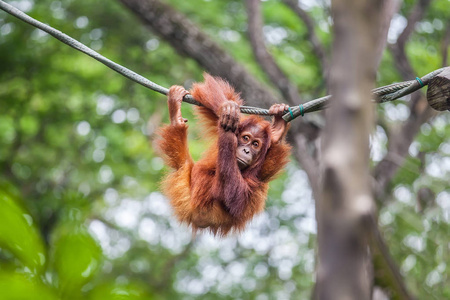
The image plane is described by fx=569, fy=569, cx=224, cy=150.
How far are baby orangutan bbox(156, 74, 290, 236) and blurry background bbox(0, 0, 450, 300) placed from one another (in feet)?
9.26

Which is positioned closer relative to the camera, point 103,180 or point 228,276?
point 103,180

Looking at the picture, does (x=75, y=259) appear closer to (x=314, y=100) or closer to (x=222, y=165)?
(x=314, y=100)

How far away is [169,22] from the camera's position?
9.51 m

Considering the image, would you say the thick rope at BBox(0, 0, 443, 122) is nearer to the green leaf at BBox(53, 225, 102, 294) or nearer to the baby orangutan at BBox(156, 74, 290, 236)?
the baby orangutan at BBox(156, 74, 290, 236)

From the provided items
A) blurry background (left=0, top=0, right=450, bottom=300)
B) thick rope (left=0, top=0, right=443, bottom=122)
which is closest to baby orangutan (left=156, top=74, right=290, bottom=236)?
thick rope (left=0, top=0, right=443, bottom=122)

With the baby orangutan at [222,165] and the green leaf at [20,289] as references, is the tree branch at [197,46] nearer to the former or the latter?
the baby orangutan at [222,165]

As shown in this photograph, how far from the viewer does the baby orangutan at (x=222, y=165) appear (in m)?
4.80

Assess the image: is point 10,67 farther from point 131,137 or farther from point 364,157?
point 364,157

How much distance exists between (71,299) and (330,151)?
622 mm

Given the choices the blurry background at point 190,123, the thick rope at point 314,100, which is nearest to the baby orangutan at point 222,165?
the thick rope at point 314,100

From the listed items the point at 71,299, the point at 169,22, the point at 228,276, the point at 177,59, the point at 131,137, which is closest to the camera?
the point at 71,299

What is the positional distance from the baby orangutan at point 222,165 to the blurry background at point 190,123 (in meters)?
2.82

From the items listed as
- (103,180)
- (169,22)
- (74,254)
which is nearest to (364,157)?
(74,254)

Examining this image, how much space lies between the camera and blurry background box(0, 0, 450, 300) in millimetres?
10141
